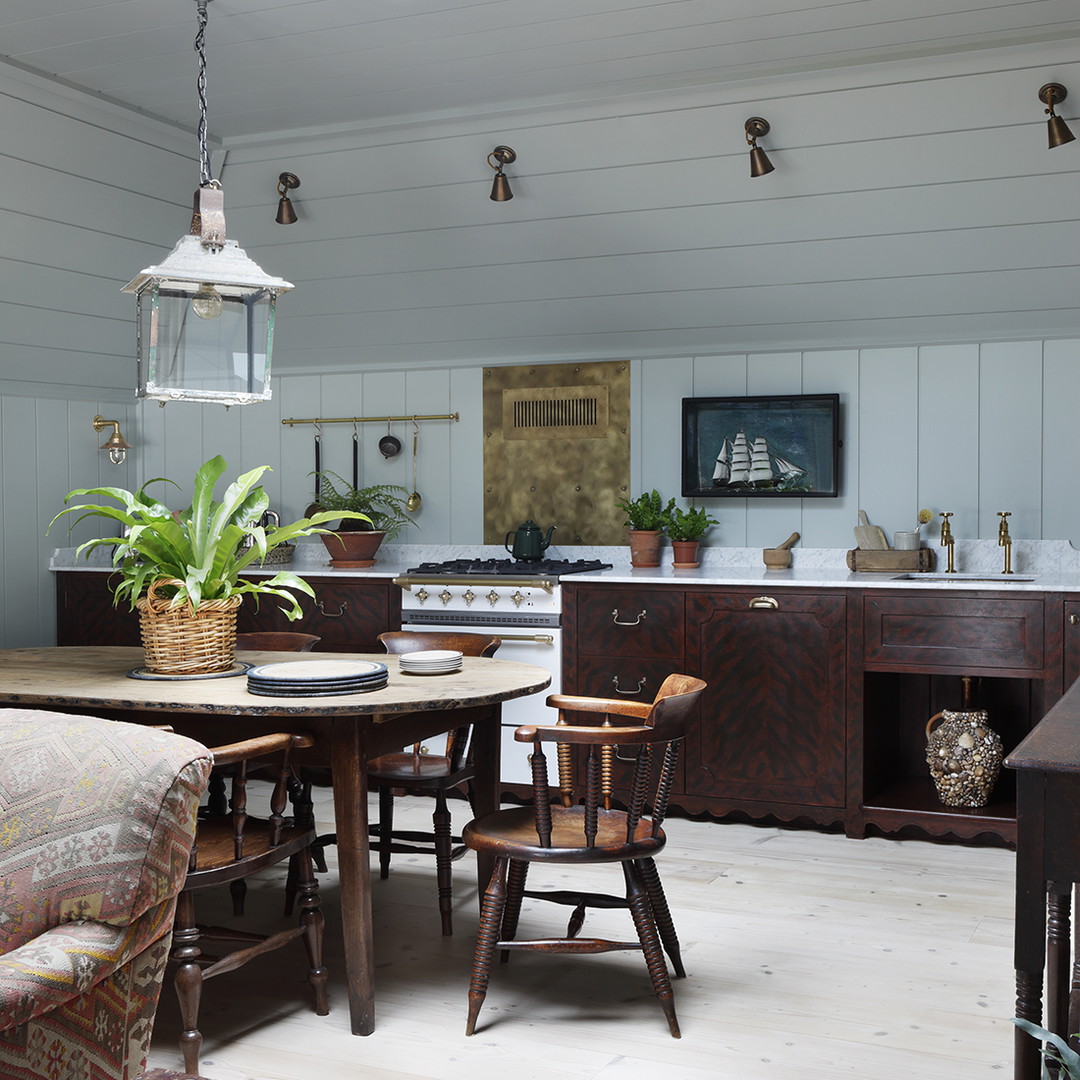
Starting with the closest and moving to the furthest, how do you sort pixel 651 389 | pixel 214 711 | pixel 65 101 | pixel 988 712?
1. pixel 214 711
2. pixel 65 101
3. pixel 988 712
4. pixel 651 389

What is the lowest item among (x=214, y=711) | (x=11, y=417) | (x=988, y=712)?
(x=988, y=712)

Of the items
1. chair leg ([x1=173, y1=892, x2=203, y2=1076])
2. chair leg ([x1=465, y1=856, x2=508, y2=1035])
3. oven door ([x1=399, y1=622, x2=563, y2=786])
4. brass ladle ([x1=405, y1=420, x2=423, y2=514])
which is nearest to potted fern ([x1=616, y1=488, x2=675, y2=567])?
oven door ([x1=399, y1=622, x2=563, y2=786])

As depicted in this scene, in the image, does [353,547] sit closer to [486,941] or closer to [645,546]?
[645,546]

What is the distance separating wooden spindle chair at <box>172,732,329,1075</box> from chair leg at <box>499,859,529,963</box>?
0.47 meters

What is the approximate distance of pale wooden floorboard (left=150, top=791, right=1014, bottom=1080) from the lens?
2.56 m

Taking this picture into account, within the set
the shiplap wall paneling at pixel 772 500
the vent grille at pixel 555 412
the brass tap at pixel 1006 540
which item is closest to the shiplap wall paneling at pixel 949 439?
the brass tap at pixel 1006 540

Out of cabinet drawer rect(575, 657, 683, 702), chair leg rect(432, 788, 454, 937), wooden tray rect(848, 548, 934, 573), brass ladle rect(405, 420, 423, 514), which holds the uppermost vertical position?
brass ladle rect(405, 420, 423, 514)

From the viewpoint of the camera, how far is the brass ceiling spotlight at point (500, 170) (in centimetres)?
431

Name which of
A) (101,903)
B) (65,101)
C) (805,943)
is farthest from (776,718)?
(65,101)

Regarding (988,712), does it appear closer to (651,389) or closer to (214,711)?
(651,389)

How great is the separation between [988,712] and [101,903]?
371cm

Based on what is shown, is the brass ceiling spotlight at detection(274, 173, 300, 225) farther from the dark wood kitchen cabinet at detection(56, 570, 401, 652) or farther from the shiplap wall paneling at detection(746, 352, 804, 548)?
the shiplap wall paneling at detection(746, 352, 804, 548)

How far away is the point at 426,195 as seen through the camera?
467 centimetres

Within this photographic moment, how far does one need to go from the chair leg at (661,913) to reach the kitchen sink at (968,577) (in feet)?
6.18
